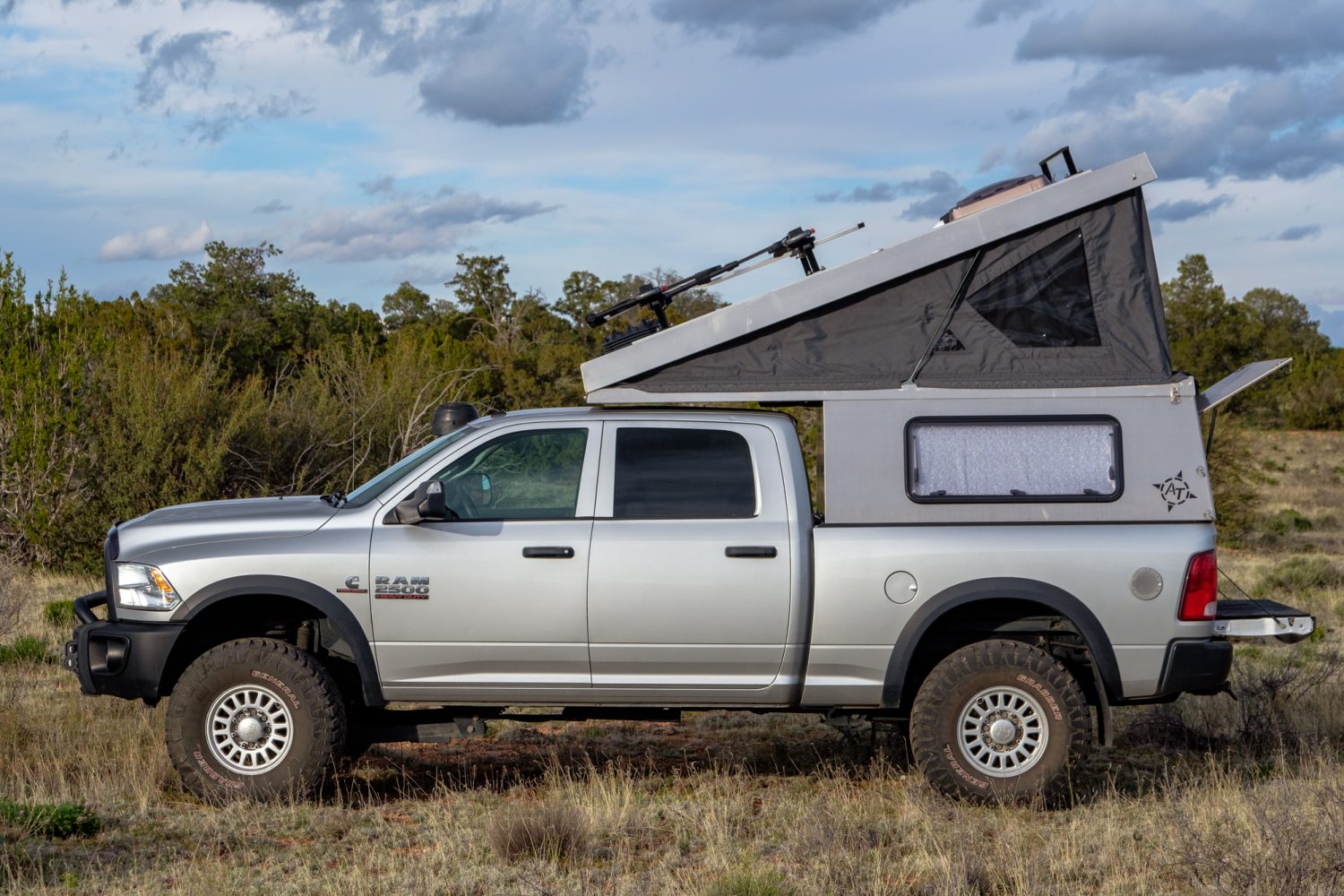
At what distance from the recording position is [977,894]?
5.21 meters

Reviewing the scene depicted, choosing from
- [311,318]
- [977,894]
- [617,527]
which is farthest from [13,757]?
[311,318]

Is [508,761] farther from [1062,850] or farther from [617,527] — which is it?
[1062,850]

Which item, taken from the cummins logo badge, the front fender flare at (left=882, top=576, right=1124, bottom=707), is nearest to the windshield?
the front fender flare at (left=882, top=576, right=1124, bottom=707)

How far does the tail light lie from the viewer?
21.0 ft

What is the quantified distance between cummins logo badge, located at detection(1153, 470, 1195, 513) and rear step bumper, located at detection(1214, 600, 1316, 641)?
595mm

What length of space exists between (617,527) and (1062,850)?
2411 mm

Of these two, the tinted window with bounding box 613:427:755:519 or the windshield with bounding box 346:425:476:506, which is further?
the windshield with bounding box 346:425:476:506

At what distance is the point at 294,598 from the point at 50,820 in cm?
138

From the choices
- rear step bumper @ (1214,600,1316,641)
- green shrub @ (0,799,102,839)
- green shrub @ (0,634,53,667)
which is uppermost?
rear step bumper @ (1214,600,1316,641)

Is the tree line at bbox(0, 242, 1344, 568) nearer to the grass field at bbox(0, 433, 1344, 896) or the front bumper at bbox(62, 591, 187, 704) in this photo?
the grass field at bbox(0, 433, 1344, 896)

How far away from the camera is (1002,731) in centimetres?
657

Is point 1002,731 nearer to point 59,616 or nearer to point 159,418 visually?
point 59,616

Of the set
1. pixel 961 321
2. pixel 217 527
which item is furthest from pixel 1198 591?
pixel 217 527

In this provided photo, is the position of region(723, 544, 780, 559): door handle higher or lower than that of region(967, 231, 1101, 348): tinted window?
lower
